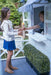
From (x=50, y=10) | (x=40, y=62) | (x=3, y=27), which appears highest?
(x=50, y=10)

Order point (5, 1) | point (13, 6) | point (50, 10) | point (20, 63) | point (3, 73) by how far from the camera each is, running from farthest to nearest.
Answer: point (5, 1), point (13, 6), point (20, 63), point (3, 73), point (50, 10)

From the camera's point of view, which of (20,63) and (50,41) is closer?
(50,41)

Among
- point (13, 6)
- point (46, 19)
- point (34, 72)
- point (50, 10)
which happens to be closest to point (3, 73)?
point (34, 72)

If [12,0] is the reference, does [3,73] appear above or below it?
below

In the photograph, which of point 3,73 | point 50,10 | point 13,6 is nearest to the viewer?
point 50,10

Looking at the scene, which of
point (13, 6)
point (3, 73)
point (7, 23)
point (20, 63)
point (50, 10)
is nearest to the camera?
point (50, 10)

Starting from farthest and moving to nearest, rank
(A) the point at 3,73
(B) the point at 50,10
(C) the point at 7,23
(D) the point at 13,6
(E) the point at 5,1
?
1. (E) the point at 5,1
2. (D) the point at 13,6
3. (A) the point at 3,73
4. (C) the point at 7,23
5. (B) the point at 50,10

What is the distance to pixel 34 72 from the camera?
3.60 meters

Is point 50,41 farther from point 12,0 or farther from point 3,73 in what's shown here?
point 12,0

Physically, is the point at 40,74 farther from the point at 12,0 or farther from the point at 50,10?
the point at 12,0

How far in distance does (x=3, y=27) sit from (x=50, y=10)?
1191 millimetres

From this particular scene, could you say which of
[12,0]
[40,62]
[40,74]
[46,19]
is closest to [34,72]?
[40,74]

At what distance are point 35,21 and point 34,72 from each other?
172cm

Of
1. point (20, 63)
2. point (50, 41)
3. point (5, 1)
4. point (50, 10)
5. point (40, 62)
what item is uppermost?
point (5, 1)
